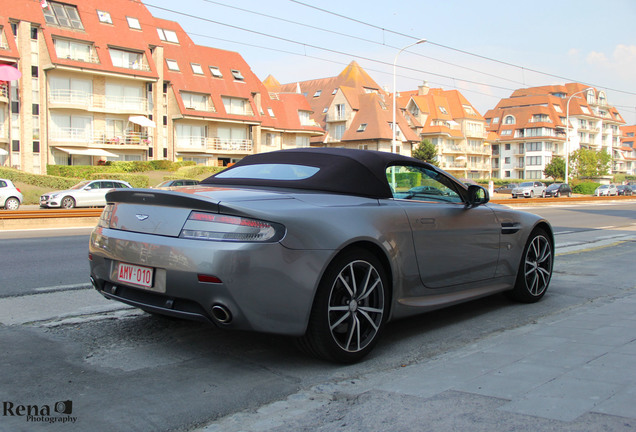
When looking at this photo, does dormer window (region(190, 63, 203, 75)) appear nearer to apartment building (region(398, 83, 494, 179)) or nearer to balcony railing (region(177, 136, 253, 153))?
balcony railing (region(177, 136, 253, 153))

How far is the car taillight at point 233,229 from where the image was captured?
3.54 metres

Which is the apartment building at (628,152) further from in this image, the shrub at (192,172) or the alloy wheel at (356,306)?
the alloy wheel at (356,306)

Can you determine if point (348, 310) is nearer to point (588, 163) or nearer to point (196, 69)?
point (196, 69)

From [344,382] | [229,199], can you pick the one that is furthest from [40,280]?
[344,382]

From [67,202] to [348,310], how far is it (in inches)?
993

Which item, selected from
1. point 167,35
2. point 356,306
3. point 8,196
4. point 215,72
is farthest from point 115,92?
point 356,306

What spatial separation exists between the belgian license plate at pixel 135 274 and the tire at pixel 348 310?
104cm

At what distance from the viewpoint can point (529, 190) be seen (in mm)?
53750

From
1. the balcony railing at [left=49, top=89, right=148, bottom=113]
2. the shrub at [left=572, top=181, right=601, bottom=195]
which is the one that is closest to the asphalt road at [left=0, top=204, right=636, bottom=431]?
the balcony railing at [left=49, top=89, right=148, bottom=113]

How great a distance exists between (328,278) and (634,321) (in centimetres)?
297

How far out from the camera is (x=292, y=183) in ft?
14.3

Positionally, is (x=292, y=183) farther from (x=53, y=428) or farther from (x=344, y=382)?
(x=53, y=428)

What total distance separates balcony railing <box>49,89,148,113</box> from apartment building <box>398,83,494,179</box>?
149ft

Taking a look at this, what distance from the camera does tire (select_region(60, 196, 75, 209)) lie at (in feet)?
86.4
